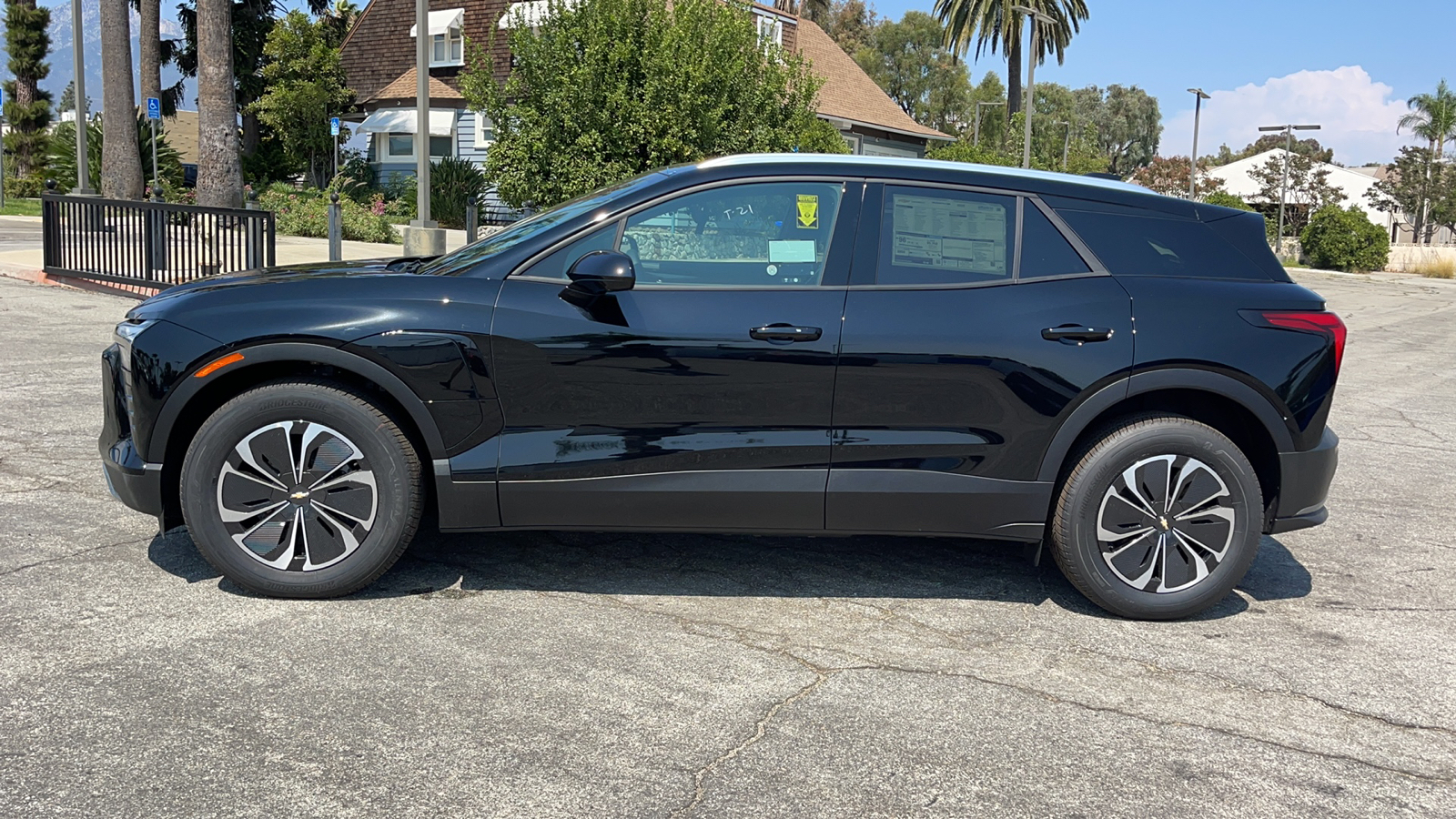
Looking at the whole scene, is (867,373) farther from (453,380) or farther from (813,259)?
(453,380)

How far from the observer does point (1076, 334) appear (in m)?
4.52

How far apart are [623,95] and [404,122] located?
858 inches

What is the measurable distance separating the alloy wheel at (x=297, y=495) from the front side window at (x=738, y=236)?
1.29m

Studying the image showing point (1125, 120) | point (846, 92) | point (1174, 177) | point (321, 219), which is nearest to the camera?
point (321, 219)

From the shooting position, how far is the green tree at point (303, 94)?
36.7 metres

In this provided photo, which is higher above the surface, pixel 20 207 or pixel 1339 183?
pixel 1339 183

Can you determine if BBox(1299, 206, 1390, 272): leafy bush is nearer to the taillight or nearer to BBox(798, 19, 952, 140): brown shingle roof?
BBox(798, 19, 952, 140): brown shingle roof

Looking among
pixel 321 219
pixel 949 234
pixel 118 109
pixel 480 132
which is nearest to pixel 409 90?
pixel 480 132

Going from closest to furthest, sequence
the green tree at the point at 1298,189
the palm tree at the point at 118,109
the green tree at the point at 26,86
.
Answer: the palm tree at the point at 118,109 < the green tree at the point at 26,86 < the green tree at the point at 1298,189

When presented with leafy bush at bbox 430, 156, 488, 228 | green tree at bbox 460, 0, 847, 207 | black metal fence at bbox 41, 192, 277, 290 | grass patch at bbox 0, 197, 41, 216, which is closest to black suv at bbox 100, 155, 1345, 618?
black metal fence at bbox 41, 192, 277, 290

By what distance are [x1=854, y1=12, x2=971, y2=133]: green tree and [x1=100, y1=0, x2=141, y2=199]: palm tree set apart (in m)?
60.7

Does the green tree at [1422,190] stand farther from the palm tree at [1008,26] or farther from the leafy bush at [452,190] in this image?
the leafy bush at [452,190]

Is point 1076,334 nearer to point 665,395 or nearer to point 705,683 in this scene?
point 665,395

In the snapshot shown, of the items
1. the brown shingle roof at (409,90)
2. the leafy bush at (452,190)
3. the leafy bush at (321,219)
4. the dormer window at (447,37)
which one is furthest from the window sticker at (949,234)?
the dormer window at (447,37)
